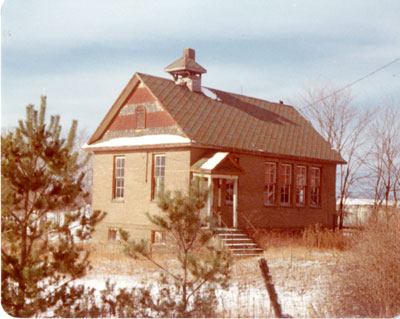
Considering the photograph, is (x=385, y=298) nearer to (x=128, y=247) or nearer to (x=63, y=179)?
(x=128, y=247)

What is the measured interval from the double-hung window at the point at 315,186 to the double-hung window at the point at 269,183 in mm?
1435

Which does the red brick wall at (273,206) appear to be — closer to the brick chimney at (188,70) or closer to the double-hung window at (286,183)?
the double-hung window at (286,183)

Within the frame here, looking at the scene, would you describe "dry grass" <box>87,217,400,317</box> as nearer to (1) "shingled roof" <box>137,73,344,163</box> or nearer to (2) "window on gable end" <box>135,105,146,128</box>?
(1) "shingled roof" <box>137,73,344,163</box>

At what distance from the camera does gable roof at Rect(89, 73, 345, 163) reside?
16125mm

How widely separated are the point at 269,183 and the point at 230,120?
4185 mm

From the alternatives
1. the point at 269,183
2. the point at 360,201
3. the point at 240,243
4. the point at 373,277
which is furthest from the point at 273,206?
the point at 373,277

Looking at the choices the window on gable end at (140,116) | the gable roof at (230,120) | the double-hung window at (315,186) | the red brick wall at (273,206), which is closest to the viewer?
Result: the window on gable end at (140,116)

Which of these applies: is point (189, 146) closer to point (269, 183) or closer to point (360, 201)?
point (269, 183)

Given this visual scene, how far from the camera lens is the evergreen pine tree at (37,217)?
8539 millimetres

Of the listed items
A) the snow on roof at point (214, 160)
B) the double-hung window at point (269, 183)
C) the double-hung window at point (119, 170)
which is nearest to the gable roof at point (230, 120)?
the snow on roof at point (214, 160)

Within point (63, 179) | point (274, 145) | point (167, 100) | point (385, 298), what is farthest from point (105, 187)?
point (385, 298)

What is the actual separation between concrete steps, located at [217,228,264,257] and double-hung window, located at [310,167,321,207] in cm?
395

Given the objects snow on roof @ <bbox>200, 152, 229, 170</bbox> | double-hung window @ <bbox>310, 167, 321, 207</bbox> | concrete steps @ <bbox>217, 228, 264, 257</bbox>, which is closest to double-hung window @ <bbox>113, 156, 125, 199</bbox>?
snow on roof @ <bbox>200, 152, 229, 170</bbox>

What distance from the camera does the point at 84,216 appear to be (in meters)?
8.88
